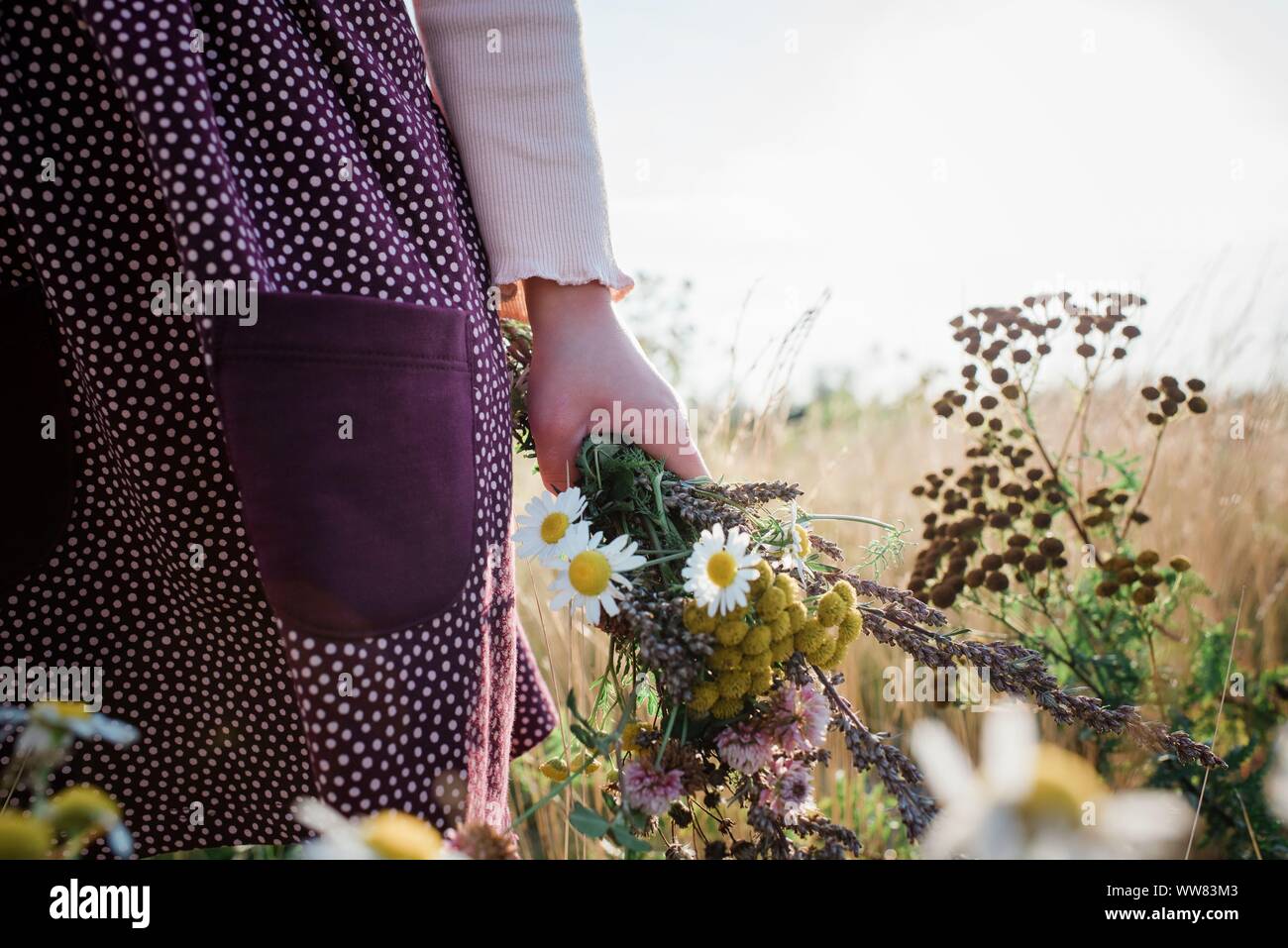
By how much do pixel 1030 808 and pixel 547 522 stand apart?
2.12 feet

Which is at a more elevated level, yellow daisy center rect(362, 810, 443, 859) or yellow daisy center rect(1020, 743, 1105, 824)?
yellow daisy center rect(1020, 743, 1105, 824)

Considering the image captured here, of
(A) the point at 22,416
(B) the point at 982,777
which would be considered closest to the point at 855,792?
(B) the point at 982,777

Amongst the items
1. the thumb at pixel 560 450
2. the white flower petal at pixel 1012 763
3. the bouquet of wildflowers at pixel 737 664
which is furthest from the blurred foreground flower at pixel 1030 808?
the thumb at pixel 560 450

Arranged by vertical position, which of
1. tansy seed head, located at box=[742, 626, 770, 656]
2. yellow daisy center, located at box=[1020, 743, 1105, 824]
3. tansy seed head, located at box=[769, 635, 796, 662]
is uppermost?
tansy seed head, located at box=[742, 626, 770, 656]

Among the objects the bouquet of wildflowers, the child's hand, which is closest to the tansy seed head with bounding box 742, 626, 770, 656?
the bouquet of wildflowers

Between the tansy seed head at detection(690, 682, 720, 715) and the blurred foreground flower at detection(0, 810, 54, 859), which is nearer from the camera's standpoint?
the blurred foreground flower at detection(0, 810, 54, 859)

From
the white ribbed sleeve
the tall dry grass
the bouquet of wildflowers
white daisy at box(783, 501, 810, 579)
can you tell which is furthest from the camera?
the tall dry grass

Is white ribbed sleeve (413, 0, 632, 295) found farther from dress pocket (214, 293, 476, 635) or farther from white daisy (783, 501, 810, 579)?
white daisy (783, 501, 810, 579)

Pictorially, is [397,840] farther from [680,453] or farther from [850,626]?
[680,453]

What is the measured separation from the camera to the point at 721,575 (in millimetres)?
856

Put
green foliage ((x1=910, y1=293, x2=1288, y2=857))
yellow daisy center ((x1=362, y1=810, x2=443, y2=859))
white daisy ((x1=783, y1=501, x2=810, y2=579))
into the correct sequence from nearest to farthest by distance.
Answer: yellow daisy center ((x1=362, y1=810, x2=443, y2=859))
white daisy ((x1=783, y1=501, x2=810, y2=579))
green foliage ((x1=910, y1=293, x2=1288, y2=857))

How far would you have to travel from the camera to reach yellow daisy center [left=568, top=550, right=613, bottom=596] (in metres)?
0.91

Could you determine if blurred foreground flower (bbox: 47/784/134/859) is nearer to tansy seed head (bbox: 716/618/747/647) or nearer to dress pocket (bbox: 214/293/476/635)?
dress pocket (bbox: 214/293/476/635)

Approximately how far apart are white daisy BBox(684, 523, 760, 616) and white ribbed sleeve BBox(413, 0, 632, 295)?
0.45 m
